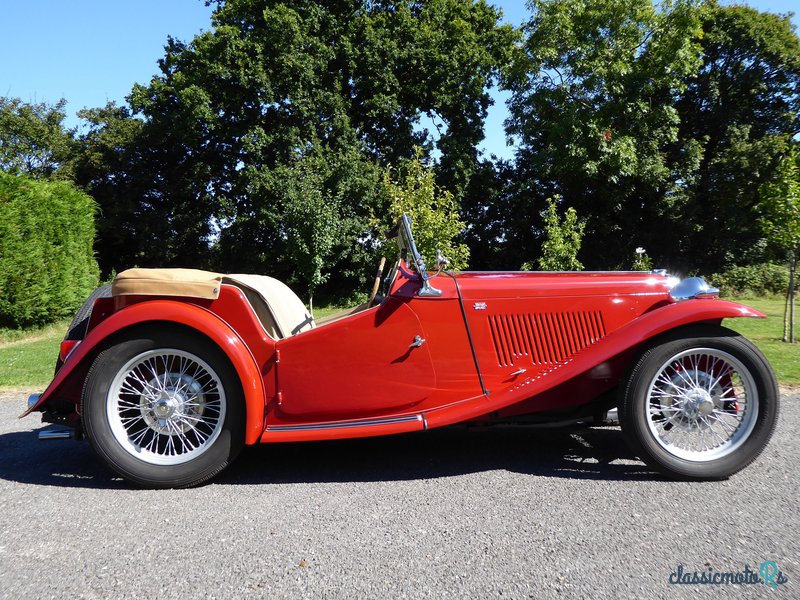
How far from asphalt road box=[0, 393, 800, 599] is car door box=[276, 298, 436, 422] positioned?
0.46 m

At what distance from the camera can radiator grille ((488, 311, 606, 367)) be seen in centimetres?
338

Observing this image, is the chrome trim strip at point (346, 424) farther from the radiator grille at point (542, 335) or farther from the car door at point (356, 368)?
the radiator grille at point (542, 335)

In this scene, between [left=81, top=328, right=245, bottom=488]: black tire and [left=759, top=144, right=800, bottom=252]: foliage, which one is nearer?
[left=81, top=328, right=245, bottom=488]: black tire

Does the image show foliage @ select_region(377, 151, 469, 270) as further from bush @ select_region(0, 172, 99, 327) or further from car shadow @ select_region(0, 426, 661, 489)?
car shadow @ select_region(0, 426, 661, 489)

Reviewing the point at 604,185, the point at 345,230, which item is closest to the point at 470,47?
the point at 604,185

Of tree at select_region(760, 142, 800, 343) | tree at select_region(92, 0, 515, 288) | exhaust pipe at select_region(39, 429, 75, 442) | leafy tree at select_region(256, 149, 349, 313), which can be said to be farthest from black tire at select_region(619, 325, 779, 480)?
tree at select_region(92, 0, 515, 288)

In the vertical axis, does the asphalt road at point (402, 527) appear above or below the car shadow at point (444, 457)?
above

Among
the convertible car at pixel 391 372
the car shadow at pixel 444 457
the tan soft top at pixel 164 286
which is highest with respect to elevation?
the tan soft top at pixel 164 286

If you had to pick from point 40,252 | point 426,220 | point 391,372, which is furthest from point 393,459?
point 40,252

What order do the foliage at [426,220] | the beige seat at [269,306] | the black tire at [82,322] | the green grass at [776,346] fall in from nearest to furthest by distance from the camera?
the beige seat at [269,306] < the black tire at [82,322] < the green grass at [776,346] < the foliage at [426,220]

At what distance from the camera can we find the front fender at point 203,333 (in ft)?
10.4

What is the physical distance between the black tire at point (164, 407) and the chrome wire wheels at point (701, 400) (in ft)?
8.10

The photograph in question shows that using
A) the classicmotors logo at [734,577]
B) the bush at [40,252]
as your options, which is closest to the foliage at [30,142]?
the bush at [40,252]

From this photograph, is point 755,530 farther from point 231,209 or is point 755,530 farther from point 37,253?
point 231,209
